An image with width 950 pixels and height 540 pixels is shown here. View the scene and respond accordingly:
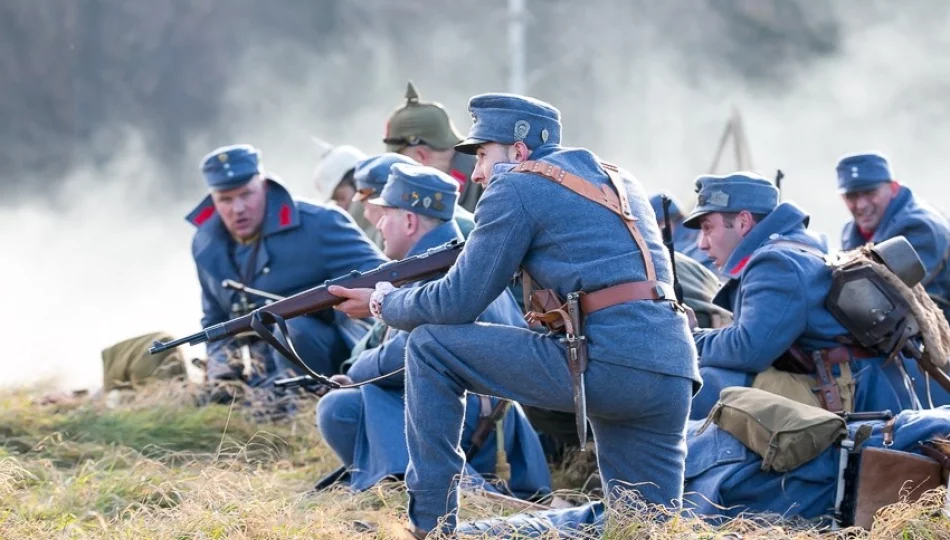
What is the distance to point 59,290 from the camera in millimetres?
15336

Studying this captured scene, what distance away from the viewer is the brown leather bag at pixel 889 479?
5.54 m

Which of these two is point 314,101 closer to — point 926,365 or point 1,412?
point 1,412

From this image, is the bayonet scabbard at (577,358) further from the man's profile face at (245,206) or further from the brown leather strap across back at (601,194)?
the man's profile face at (245,206)

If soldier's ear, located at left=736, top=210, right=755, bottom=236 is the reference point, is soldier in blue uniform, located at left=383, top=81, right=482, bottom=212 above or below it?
above

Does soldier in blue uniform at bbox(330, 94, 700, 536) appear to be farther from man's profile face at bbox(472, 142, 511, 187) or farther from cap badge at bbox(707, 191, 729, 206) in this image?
cap badge at bbox(707, 191, 729, 206)

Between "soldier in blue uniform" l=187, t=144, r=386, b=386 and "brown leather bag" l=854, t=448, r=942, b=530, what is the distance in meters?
3.26

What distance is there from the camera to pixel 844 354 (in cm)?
654

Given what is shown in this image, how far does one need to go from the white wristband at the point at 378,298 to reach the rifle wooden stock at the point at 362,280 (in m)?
0.19

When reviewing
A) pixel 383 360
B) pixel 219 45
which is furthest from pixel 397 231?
pixel 219 45

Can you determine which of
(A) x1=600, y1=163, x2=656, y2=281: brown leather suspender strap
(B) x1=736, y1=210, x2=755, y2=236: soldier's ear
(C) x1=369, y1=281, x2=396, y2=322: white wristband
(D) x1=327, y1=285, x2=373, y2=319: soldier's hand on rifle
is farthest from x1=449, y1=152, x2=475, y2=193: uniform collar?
(A) x1=600, y1=163, x2=656, y2=281: brown leather suspender strap

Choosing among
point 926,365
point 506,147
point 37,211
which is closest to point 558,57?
point 37,211

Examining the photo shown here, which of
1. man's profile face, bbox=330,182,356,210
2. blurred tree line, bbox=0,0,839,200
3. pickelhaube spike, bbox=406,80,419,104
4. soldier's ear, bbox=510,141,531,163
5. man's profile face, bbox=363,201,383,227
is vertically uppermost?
blurred tree line, bbox=0,0,839,200

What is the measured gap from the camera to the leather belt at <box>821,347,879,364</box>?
654cm

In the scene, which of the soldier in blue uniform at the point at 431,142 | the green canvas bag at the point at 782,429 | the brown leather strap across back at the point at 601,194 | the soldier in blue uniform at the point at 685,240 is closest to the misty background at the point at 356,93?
the soldier in blue uniform at the point at 431,142
